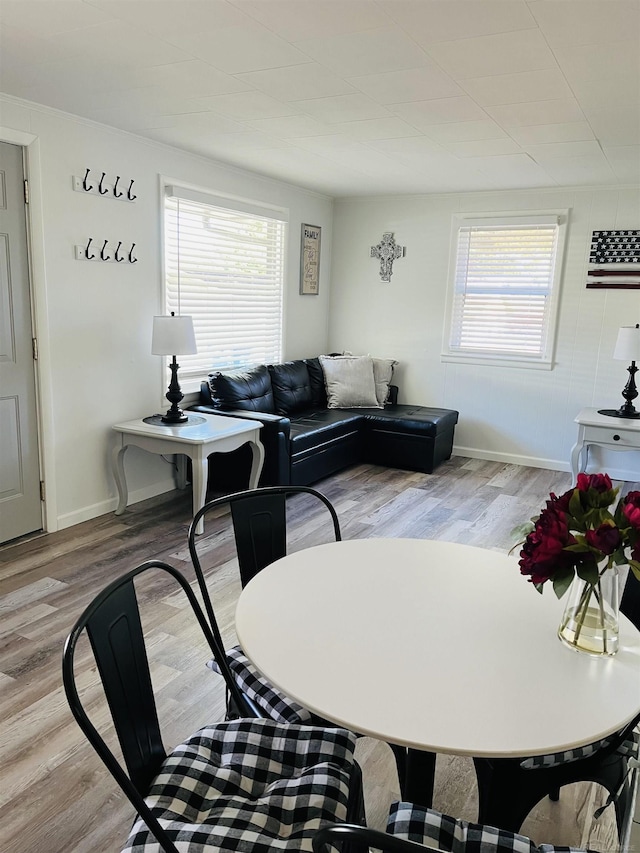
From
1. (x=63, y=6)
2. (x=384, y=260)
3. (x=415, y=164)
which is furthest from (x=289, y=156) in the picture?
(x=63, y=6)

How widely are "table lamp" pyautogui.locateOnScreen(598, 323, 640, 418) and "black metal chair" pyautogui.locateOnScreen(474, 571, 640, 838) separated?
3650mm

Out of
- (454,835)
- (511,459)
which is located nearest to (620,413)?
(511,459)

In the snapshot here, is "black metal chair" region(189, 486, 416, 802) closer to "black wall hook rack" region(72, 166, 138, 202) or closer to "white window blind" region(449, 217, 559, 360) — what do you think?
"black wall hook rack" region(72, 166, 138, 202)

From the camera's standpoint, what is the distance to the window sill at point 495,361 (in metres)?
5.55

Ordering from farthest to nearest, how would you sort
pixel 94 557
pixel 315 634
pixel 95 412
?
pixel 95 412, pixel 94 557, pixel 315 634

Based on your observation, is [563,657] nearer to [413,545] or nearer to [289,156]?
[413,545]

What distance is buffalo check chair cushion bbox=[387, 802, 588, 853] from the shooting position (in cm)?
115

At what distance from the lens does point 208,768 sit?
135 centimetres

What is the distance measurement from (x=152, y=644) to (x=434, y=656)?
167 centimetres

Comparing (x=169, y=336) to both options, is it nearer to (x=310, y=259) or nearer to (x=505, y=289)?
(x=310, y=259)

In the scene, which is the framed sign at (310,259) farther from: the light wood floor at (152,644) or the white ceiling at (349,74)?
the light wood floor at (152,644)

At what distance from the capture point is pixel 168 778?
1.30 metres

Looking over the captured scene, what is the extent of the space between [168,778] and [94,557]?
237 cm

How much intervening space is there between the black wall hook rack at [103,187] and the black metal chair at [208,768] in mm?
3057
